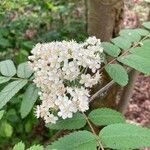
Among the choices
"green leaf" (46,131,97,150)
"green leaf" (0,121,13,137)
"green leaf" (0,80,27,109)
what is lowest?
"green leaf" (0,121,13,137)

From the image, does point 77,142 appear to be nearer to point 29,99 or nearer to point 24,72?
point 29,99

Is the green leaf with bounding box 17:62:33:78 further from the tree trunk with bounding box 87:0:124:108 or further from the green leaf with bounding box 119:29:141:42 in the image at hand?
the tree trunk with bounding box 87:0:124:108

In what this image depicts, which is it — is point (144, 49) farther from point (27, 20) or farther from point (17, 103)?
point (27, 20)

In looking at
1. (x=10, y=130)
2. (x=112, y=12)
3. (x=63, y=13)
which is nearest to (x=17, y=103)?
(x=10, y=130)

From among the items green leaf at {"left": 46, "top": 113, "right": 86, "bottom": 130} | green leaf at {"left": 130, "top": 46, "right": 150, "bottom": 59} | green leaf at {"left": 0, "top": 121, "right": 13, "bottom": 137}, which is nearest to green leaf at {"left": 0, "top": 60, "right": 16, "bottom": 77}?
green leaf at {"left": 46, "top": 113, "right": 86, "bottom": 130}

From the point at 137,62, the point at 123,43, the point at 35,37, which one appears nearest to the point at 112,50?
the point at 123,43
